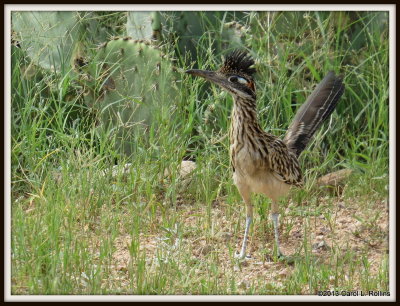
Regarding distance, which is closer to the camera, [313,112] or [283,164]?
[283,164]

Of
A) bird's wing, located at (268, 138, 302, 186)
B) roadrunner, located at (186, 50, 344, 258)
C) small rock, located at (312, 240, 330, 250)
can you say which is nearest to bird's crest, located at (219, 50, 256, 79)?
roadrunner, located at (186, 50, 344, 258)

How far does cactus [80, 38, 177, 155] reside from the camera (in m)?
7.13

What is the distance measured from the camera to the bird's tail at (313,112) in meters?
7.00

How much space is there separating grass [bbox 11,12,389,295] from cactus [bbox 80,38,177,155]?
5.1 inches

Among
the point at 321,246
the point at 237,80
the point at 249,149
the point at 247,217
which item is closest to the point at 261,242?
the point at 247,217

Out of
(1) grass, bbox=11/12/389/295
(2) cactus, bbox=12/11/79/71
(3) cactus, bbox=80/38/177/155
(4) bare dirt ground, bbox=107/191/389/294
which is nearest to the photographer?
(1) grass, bbox=11/12/389/295

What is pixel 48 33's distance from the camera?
7723 millimetres

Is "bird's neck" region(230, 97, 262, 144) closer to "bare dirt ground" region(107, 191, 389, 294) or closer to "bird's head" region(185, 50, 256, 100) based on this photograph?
"bird's head" region(185, 50, 256, 100)

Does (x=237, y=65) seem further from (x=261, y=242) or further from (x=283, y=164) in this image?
(x=261, y=242)

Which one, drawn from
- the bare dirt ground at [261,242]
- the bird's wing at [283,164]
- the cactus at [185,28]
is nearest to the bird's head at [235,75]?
the bird's wing at [283,164]

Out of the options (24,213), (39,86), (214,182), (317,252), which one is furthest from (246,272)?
(39,86)

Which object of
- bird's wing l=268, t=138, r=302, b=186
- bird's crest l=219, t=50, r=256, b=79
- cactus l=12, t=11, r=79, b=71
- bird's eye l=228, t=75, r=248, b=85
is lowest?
bird's wing l=268, t=138, r=302, b=186

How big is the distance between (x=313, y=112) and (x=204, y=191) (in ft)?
3.64

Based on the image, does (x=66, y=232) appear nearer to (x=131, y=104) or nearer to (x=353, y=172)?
(x=131, y=104)
